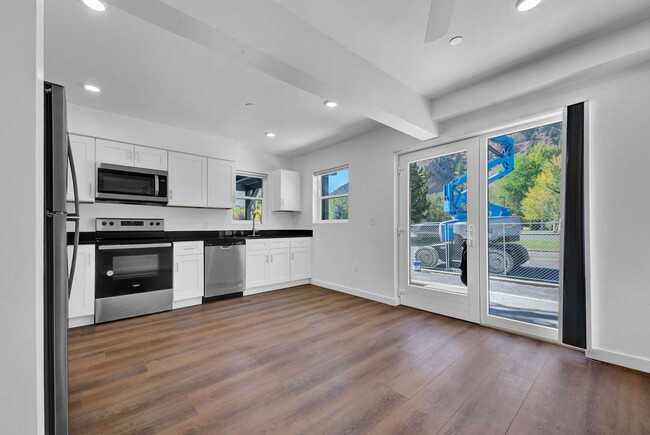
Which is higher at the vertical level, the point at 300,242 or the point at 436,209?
the point at 436,209

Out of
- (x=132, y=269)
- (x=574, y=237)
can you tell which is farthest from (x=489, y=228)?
(x=132, y=269)

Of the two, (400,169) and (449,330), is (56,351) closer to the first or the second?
(449,330)

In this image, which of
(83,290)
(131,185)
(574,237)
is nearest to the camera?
(574,237)

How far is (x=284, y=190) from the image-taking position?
520 cm

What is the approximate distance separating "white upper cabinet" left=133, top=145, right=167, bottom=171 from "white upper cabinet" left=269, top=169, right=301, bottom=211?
191cm

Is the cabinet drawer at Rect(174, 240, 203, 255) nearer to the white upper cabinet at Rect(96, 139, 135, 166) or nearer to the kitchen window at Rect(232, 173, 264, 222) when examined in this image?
the kitchen window at Rect(232, 173, 264, 222)

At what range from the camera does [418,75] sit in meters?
2.61

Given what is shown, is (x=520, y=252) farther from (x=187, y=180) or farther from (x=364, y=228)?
(x=187, y=180)

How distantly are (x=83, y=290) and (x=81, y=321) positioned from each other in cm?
36

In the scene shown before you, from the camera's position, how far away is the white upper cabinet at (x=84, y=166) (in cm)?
322

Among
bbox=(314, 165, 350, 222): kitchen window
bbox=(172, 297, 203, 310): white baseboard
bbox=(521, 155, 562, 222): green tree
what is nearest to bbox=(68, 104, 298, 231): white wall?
bbox=(314, 165, 350, 222): kitchen window

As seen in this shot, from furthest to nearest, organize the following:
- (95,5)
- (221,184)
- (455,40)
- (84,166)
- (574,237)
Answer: (221,184)
(84,166)
(574,237)
(455,40)
(95,5)

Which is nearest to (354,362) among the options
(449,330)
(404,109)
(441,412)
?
(441,412)

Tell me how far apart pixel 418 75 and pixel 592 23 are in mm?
1202
